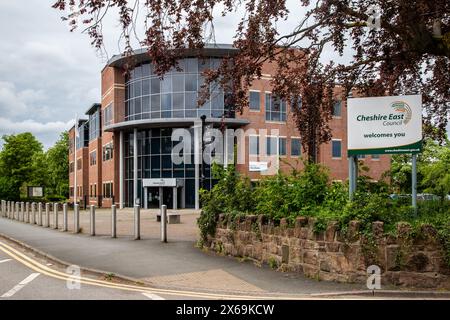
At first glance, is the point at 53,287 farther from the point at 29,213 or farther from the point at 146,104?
the point at 146,104

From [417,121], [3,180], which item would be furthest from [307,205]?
[3,180]

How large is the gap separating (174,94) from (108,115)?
38.4 ft

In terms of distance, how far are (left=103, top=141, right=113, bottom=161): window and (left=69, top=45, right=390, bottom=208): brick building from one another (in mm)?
857

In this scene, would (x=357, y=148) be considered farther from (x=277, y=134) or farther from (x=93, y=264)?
(x=277, y=134)

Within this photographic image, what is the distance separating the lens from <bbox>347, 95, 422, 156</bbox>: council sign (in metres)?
10.8

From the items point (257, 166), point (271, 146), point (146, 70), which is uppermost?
point (146, 70)

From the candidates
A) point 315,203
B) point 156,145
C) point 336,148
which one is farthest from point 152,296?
point 336,148

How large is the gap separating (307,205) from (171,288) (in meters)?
3.69

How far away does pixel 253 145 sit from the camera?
156 feet

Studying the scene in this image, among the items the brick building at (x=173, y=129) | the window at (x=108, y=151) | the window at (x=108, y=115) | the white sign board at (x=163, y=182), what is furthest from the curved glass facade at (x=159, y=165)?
the window at (x=108, y=151)

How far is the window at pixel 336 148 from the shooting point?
5300cm

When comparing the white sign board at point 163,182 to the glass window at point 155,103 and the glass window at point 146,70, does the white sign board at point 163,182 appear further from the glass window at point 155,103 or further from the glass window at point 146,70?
the glass window at point 146,70

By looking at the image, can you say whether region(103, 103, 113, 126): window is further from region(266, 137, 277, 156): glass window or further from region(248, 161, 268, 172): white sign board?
region(266, 137, 277, 156): glass window

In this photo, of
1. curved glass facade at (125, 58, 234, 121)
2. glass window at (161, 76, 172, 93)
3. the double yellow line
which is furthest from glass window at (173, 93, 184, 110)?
the double yellow line
